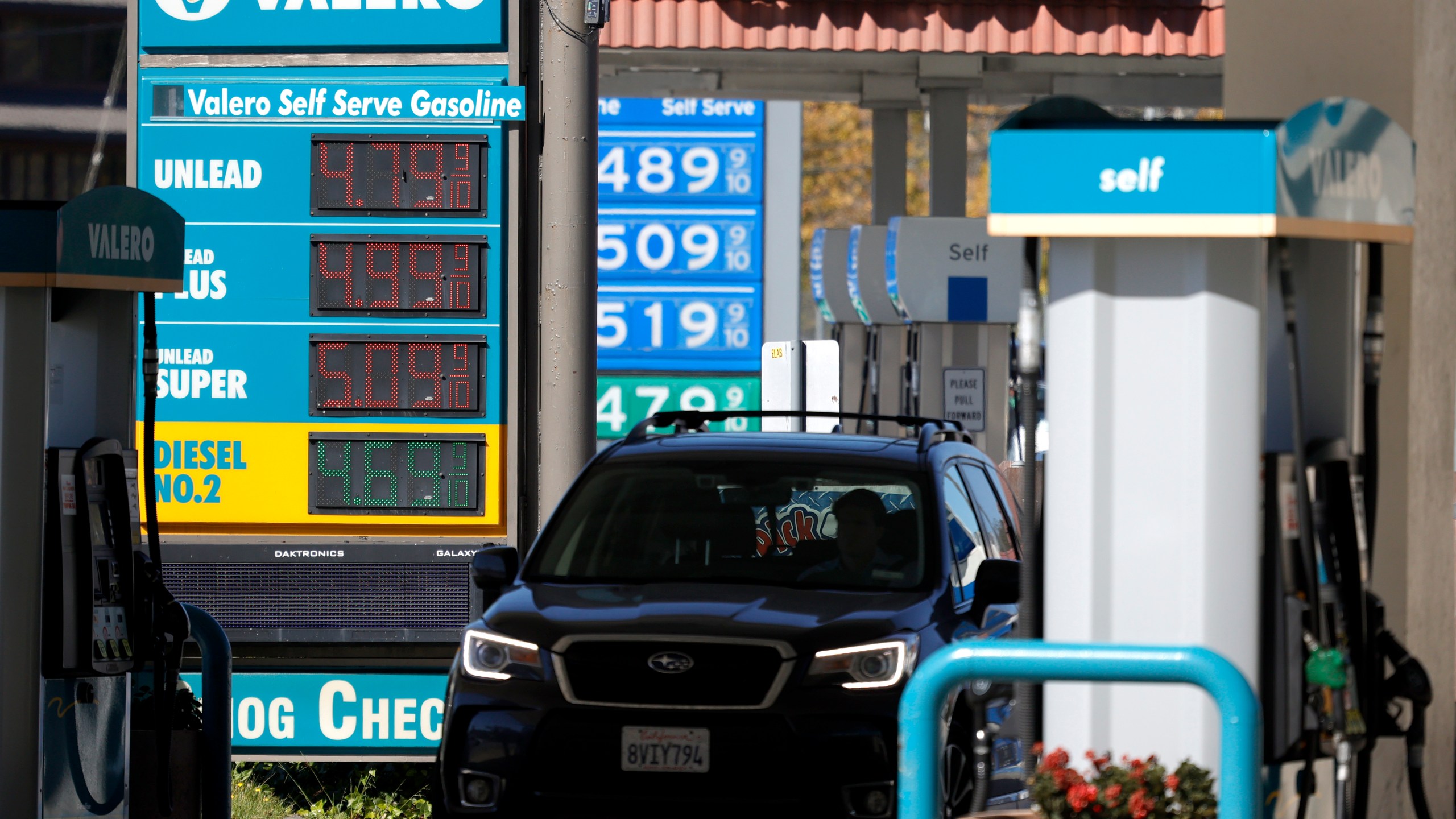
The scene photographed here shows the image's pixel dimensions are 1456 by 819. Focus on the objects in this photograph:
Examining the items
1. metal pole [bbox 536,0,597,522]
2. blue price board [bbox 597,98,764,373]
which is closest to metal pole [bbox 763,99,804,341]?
blue price board [bbox 597,98,764,373]

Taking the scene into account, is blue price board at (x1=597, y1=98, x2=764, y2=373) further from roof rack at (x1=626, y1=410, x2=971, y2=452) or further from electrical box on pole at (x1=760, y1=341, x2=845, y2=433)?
roof rack at (x1=626, y1=410, x2=971, y2=452)

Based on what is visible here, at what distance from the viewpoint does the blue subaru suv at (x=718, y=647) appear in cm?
655

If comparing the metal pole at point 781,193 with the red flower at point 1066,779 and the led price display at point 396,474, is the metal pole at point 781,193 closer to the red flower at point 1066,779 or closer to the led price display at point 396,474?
the led price display at point 396,474

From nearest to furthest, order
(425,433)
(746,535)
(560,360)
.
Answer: (746,535) < (560,360) < (425,433)

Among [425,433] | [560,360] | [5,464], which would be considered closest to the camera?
[5,464]

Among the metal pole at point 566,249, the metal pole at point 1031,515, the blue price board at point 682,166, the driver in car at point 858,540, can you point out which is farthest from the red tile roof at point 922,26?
the metal pole at point 1031,515

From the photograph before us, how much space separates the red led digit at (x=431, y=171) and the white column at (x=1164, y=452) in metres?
5.47

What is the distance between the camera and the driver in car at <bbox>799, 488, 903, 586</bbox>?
295 inches

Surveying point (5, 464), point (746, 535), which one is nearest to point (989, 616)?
point (746, 535)

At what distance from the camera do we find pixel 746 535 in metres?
8.12

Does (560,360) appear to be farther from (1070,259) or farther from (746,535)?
(1070,259)

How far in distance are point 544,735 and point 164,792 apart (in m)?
1.30

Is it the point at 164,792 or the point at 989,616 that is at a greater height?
the point at 989,616

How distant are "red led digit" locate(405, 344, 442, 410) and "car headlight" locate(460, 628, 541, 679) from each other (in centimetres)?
309
